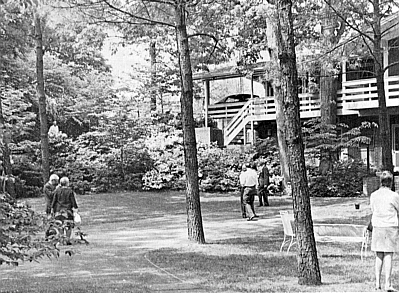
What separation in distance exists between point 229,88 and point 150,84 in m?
33.9

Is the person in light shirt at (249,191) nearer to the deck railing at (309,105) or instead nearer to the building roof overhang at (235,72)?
the deck railing at (309,105)

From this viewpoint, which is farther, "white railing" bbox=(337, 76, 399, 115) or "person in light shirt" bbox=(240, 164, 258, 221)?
"white railing" bbox=(337, 76, 399, 115)

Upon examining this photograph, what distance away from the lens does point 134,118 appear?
36.6 m

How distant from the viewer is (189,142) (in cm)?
1387

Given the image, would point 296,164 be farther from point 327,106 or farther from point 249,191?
point 327,106

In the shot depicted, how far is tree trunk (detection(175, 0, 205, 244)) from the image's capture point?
13844mm

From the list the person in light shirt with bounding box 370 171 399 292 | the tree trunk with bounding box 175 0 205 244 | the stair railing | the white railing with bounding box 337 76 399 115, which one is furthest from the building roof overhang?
the person in light shirt with bounding box 370 171 399 292

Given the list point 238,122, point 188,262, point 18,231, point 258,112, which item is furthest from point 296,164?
point 238,122

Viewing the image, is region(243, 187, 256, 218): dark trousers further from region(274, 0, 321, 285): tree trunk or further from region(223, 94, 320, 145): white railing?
region(223, 94, 320, 145): white railing

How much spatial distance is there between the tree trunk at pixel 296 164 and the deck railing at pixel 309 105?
75.8ft

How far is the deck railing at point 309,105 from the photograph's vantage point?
3161cm

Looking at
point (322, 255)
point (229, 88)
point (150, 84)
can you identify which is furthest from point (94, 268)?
point (229, 88)

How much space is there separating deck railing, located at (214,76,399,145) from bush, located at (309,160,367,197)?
4.02m

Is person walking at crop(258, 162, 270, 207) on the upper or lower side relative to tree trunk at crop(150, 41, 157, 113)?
lower
